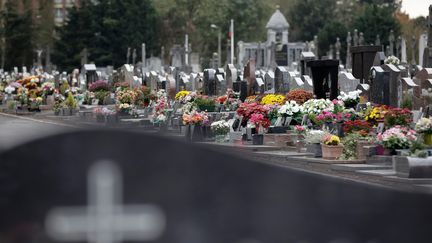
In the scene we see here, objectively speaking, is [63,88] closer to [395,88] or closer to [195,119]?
[195,119]

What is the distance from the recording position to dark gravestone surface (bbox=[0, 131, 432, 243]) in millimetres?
2502

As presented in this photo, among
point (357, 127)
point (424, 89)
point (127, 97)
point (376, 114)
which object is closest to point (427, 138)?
point (357, 127)

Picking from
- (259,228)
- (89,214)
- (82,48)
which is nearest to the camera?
(89,214)

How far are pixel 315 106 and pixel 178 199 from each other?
90.7ft

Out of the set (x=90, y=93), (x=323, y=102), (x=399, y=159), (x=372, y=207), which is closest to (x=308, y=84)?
(x=323, y=102)

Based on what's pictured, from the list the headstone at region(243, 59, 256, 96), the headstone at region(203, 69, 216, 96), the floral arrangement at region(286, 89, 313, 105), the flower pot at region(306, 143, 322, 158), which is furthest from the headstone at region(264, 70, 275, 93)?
Answer: the flower pot at region(306, 143, 322, 158)

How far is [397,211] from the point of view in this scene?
9.14ft

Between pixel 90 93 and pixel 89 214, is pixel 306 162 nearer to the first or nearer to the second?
pixel 89 214

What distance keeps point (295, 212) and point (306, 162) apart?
2250 cm

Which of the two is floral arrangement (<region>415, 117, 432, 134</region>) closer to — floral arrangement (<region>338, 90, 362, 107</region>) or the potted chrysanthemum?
the potted chrysanthemum

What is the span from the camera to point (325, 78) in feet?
115

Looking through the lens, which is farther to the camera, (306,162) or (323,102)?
(323,102)

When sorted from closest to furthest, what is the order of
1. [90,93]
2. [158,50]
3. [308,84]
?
[308,84] < [90,93] < [158,50]

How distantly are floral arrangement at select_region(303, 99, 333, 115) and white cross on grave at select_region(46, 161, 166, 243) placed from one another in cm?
2721
